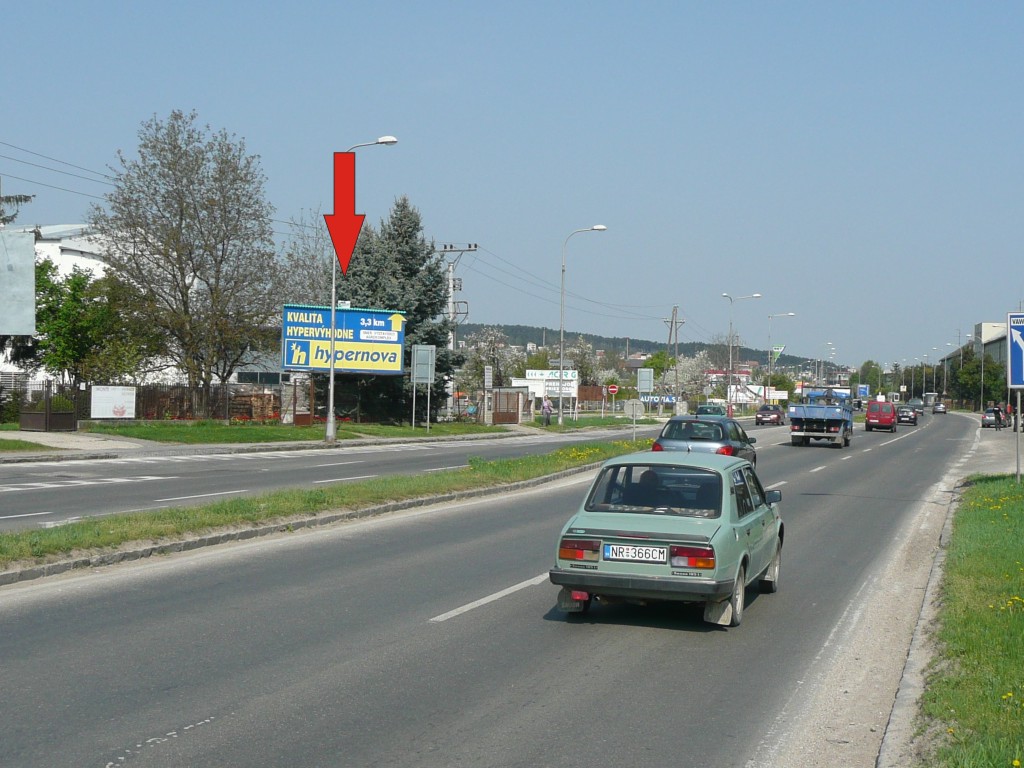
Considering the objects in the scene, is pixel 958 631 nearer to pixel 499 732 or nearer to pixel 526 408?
pixel 499 732

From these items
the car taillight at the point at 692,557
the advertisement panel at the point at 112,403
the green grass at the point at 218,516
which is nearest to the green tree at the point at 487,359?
the advertisement panel at the point at 112,403

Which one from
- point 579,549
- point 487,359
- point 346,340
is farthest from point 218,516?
point 487,359

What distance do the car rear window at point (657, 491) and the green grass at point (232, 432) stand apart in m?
29.9

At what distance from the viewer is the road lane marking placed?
9280mm

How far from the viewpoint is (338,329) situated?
160 feet

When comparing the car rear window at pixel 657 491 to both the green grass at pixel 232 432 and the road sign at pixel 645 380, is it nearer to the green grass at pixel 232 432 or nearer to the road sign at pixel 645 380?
the green grass at pixel 232 432

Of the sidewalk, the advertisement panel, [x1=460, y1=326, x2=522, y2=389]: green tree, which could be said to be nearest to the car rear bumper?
the sidewalk

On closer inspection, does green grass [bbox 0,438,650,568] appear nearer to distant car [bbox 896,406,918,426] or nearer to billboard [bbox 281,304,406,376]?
billboard [bbox 281,304,406,376]

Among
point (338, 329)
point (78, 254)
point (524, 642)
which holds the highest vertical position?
point (78, 254)

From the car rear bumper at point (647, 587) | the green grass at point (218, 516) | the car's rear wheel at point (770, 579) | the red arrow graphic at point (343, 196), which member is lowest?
the car's rear wheel at point (770, 579)

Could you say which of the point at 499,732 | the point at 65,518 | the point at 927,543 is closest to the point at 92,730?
the point at 499,732

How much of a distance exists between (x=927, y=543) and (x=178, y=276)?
4053 centimetres

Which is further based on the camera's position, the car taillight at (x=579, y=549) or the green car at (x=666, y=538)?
the car taillight at (x=579, y=549)

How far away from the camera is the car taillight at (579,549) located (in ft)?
28.5
